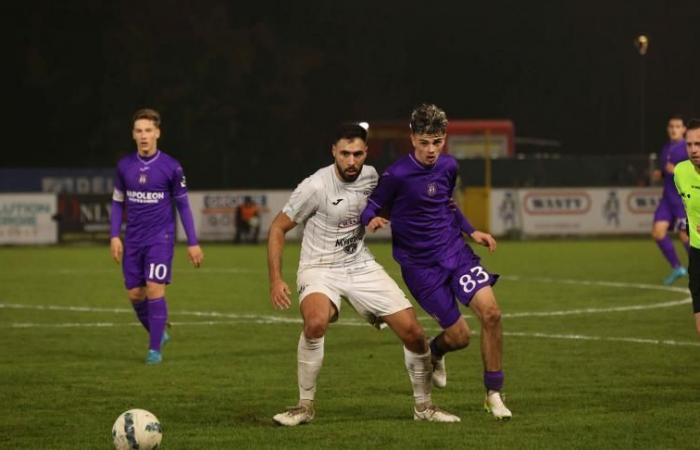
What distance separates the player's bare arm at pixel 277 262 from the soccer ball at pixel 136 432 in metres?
1.38

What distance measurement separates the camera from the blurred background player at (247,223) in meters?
35.6

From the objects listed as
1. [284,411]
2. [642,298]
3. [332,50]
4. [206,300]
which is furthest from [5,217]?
[332,50]

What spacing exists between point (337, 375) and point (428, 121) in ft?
11.0

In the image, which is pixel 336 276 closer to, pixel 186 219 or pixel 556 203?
pixel 186 219

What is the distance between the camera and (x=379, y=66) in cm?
6538

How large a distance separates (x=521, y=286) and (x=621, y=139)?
43623 millimetres

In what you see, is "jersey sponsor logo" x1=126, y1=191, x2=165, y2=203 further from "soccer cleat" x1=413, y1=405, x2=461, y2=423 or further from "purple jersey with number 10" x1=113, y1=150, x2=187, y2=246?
"soccer cleat" x1=413, y1=405, x2=461, y2=423

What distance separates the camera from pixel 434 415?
9625 millimetres

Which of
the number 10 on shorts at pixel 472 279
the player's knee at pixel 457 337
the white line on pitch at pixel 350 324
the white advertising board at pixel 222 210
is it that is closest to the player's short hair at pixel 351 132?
the number 10 on shorts at pixel 472 279

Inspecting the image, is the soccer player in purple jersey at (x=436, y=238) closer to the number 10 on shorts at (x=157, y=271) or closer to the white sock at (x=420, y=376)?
the white sock at (x=420, y=376)

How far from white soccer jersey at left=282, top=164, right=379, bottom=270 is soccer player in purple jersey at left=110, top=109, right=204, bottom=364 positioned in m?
3.72

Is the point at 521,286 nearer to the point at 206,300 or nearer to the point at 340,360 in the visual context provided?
the point at 206,300

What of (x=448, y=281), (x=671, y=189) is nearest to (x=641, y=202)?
(x=671, y=189)

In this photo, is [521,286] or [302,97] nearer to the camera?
[521,286]
